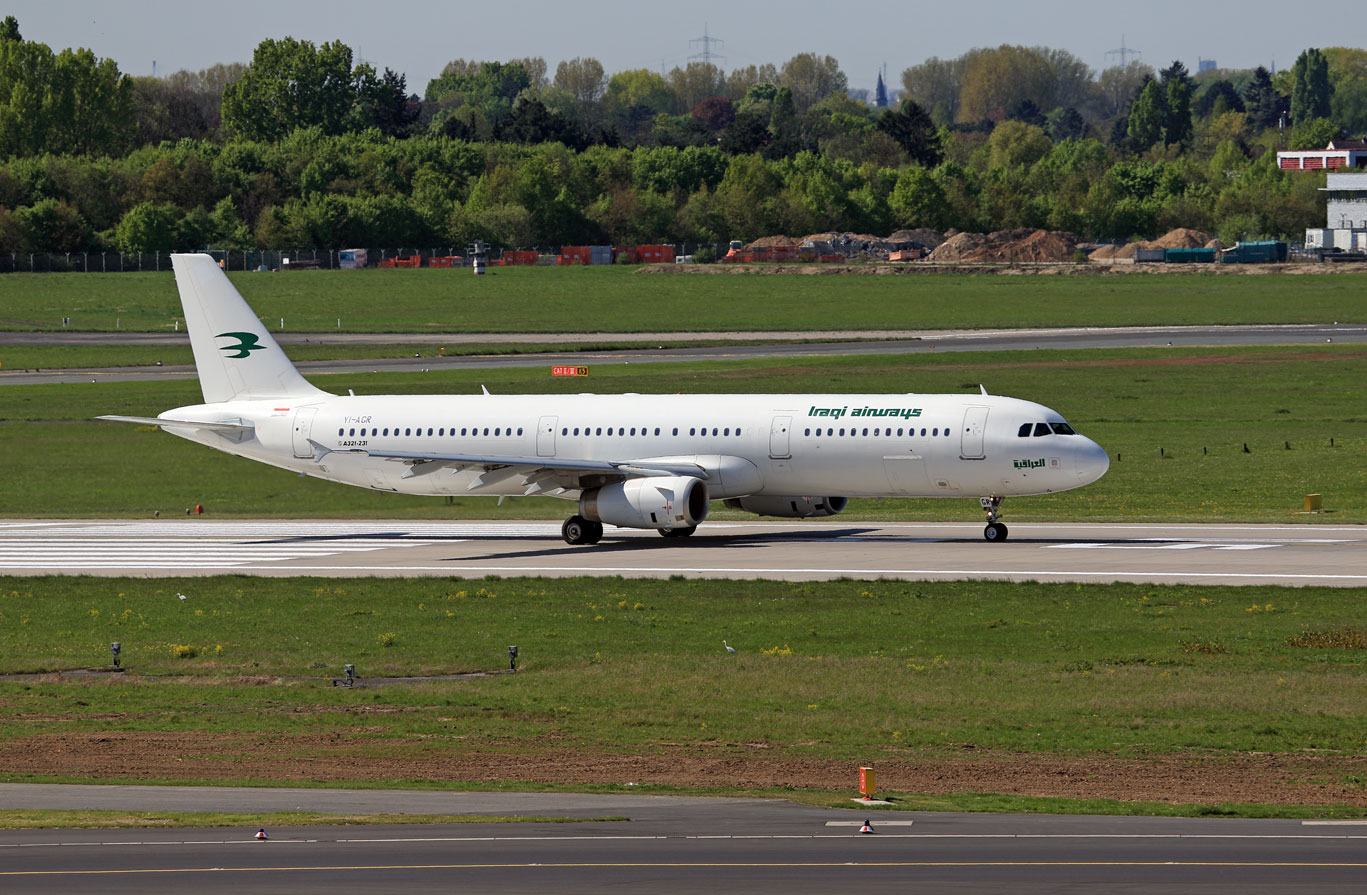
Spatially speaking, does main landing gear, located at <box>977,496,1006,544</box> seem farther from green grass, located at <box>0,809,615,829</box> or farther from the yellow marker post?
green grass, located at <box>0,809,615,829</box>

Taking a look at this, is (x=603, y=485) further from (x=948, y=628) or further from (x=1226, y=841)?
(x=1226, y=841)

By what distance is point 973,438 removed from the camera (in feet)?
177

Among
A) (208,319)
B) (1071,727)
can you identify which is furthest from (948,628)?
(208,319)

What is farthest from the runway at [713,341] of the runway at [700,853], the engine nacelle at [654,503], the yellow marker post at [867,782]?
the runway at [700,853]

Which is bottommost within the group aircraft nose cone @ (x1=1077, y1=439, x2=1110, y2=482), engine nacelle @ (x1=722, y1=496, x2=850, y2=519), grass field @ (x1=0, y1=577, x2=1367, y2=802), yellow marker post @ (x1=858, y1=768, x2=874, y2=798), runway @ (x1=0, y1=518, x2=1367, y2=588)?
runway @ (x1=0, y1=518, x2=1367, y2=588)

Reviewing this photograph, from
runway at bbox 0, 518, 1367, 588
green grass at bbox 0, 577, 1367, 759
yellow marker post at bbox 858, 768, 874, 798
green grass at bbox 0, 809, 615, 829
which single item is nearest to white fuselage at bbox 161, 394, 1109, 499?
runway at bbox 0, 518, 1367, 588

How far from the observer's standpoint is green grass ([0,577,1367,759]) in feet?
101

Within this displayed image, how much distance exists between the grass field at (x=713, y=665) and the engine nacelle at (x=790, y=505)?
10634 mm

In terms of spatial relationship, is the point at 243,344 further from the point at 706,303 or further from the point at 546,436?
the point at 706,303

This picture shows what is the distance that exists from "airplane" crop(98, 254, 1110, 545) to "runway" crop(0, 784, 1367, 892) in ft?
98.8

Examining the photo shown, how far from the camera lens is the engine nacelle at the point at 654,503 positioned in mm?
55625

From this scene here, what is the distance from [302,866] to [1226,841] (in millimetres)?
11390

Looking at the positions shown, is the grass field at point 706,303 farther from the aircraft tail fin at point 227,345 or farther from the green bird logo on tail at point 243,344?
the green bird logo on tail at point 243,344

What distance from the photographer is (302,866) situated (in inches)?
842
